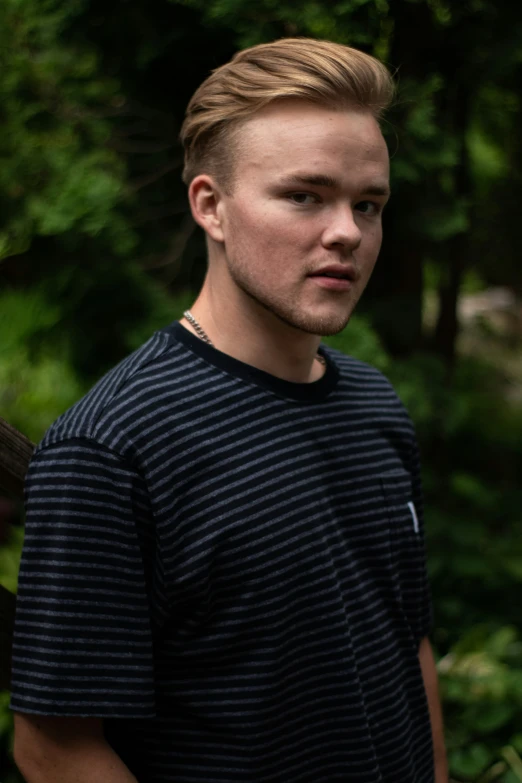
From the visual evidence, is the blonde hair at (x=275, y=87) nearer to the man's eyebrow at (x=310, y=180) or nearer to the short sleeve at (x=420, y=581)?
the man's eyebrow at (x=310, y=180)

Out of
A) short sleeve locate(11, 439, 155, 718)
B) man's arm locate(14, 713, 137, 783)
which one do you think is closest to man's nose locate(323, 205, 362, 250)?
short sleeve locate(11, 439, 155, 718)

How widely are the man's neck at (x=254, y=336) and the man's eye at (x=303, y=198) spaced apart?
8.2 inches

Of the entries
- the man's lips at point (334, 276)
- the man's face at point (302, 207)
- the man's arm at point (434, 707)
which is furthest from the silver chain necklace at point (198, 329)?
the man's arm at point (434, 707)

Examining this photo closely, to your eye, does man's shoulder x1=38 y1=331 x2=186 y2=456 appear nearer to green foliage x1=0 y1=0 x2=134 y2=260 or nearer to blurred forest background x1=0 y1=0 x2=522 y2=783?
blurred forest background x1=0 y1=0 x2=522 y2=783

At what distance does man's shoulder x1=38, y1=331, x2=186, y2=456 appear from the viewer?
1.33 m

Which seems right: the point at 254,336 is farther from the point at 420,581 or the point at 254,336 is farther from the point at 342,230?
the point at 420,581

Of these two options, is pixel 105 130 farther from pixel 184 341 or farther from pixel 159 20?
pixel 184 341

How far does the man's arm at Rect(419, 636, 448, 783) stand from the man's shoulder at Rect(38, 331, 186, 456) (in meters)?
0.91

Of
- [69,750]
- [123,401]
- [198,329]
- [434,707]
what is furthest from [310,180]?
[434,707]

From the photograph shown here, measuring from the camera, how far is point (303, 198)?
1.49 meters

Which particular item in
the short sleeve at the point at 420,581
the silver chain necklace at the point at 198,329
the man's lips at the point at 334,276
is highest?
the man's lips at the point at 334,276

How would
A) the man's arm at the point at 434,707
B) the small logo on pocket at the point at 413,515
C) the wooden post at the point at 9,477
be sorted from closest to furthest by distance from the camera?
the wooden post at the point at 9,477 → the small logo on pocket at the point at 413,515 → the man's arm at the point at 434,707

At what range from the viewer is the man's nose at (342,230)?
4.89ft

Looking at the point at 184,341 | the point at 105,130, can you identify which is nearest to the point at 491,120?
the point at 105,130
